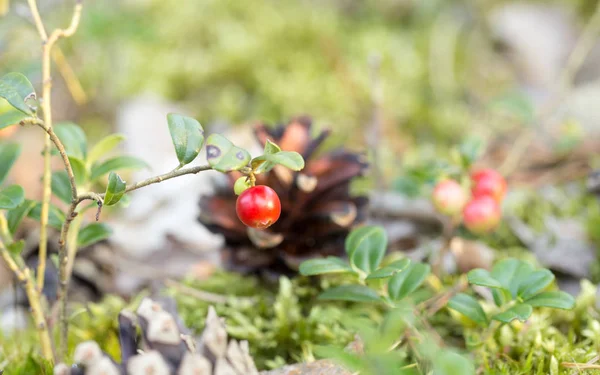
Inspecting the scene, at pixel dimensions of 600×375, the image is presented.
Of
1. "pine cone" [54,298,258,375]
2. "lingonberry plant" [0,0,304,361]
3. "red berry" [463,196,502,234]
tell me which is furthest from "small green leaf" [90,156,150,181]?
"red berry" [463,196,502,234]

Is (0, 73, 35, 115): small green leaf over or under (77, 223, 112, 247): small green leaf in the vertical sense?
over

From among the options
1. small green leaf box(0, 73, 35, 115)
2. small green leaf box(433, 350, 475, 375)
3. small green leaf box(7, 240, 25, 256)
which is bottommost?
small green leaf box(433, 350, 475, 375)

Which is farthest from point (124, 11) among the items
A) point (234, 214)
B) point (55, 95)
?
point (234, 214)

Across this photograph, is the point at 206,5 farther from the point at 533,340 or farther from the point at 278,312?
the point at 533,340

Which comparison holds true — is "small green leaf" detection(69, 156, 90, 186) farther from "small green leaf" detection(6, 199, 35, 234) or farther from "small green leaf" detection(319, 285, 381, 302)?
"small green leaf" detection(319, 285, 381, 302)

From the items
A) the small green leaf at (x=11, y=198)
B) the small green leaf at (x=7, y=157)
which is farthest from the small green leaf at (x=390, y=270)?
the small green leaf at (x=7, y=157)

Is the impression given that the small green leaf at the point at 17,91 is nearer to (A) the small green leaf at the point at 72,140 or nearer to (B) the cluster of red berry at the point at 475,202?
(A) the small green leaf at the point at 72,140
